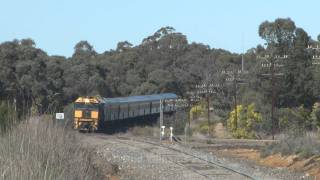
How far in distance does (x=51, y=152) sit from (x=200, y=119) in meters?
67.1

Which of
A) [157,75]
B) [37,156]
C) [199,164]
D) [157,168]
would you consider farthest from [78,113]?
[157,75]

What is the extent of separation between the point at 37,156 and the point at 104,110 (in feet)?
156

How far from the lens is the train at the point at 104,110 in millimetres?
56625

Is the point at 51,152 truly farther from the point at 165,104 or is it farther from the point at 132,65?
the point at 132,65

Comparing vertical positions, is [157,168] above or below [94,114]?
below

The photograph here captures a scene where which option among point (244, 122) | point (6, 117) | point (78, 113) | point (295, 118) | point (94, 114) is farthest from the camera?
point (295, 118)

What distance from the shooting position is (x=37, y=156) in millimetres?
10836

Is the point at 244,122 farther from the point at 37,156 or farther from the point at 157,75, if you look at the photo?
the point at 37,156

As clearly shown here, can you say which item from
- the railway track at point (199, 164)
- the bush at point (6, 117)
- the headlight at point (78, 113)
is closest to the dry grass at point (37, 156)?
the bush at point (6, 117)

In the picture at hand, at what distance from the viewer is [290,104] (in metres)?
74.8

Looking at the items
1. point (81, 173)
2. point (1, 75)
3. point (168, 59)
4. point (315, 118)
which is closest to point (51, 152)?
point (81, 173)

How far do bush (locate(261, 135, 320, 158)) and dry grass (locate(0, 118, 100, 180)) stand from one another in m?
14.9

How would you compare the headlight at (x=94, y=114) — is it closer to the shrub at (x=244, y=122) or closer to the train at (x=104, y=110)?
the train at (x=104, y=110)

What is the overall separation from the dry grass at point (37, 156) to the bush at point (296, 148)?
48.8 feet
